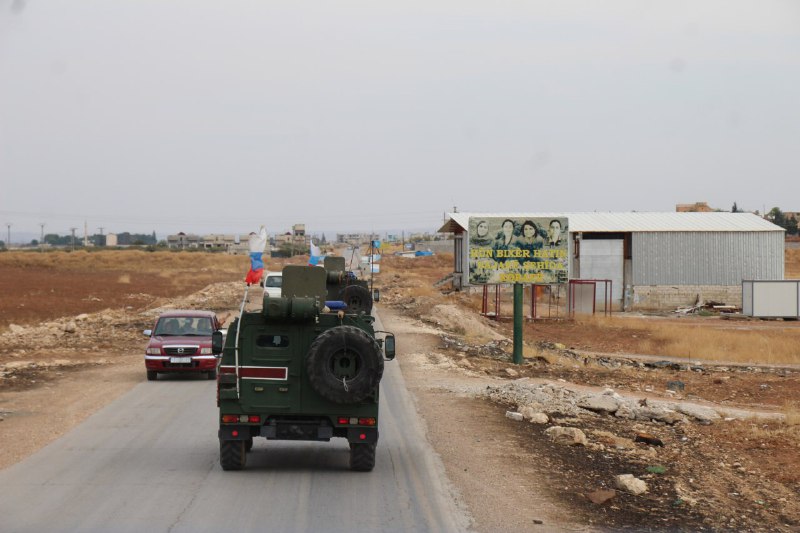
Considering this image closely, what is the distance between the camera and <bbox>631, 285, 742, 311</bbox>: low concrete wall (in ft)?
207

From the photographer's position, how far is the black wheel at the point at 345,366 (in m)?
12.1

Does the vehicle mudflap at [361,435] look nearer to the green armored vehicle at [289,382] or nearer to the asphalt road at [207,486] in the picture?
the green armored vehicle at [289,382]

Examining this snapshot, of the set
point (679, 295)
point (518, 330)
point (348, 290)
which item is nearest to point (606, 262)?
point (679, 295)

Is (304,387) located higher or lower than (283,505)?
higher

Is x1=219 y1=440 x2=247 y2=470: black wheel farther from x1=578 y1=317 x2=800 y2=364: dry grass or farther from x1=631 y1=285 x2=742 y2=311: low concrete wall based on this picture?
x1=631 y1=285 x2=742 y2=311: low concrete wall

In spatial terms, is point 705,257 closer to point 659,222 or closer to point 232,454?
point 659,222

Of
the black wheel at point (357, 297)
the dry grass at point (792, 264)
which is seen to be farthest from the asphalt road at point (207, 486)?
the dry grass at point (792, 264)

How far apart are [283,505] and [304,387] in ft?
7.04

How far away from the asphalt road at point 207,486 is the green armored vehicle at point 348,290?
1511 cm

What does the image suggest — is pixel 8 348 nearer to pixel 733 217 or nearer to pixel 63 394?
pixel 63 394

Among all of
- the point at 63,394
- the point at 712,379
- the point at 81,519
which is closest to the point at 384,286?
the point at 712,379

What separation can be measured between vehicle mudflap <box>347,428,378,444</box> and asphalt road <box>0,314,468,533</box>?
1.50ft

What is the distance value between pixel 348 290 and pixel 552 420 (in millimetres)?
14827

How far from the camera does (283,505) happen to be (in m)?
10.5
